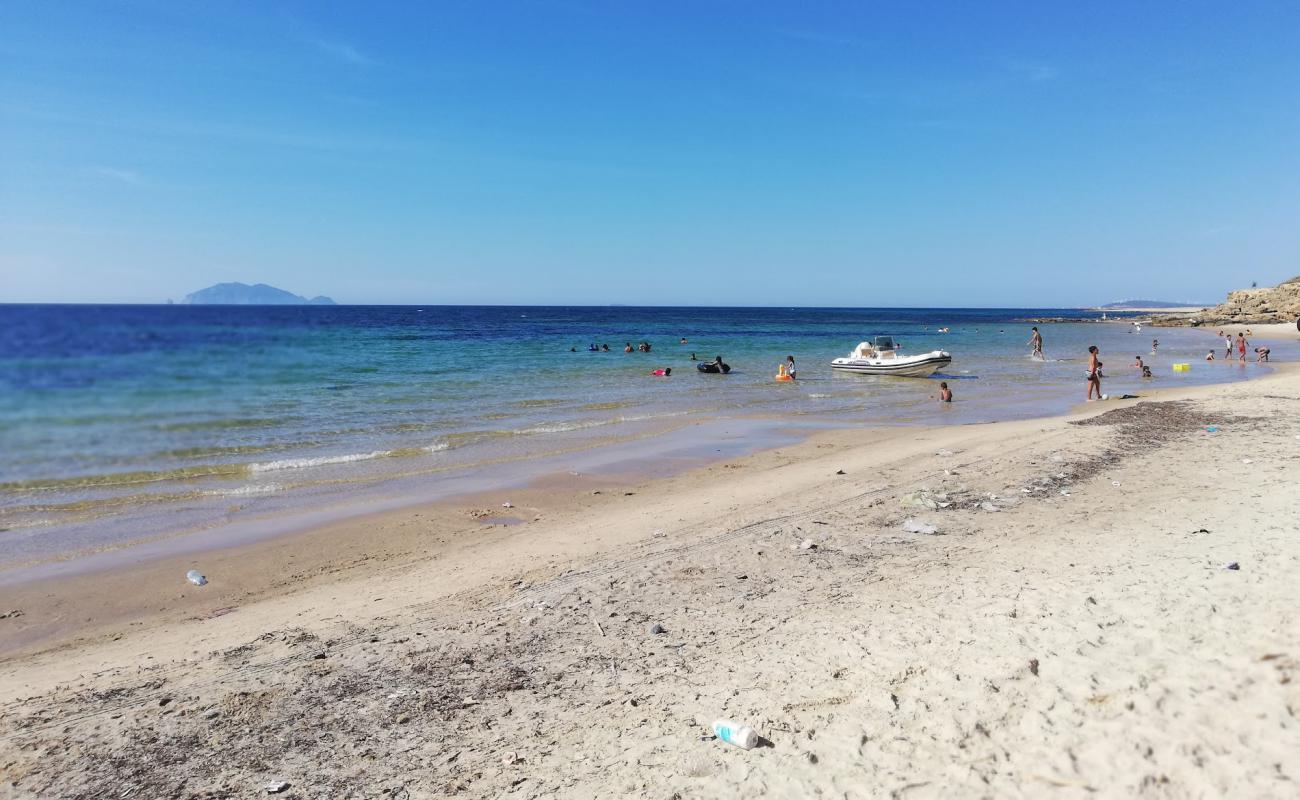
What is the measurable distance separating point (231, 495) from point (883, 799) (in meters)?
11.0

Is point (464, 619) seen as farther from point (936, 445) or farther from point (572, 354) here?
point (572, 354)

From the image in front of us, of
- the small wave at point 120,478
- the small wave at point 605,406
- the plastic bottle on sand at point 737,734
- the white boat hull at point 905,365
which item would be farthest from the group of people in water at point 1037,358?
the plastic bottle on sand at point 737,734

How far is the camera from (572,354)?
1666 inches

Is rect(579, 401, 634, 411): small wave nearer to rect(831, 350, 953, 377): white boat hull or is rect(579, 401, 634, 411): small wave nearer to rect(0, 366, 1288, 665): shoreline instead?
rect(0, 366, 1288, 665): shoreline

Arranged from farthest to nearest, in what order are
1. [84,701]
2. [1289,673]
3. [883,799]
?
1. [84,701]
2. [1289,673]
3. [883,799]

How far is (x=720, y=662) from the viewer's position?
5.26m

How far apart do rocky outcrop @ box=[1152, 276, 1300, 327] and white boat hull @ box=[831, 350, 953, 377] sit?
54.9 meters

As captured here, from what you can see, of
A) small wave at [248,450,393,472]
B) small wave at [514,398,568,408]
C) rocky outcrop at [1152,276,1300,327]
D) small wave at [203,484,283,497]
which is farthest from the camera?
rocky outcrop at [1152,276,1300,327]

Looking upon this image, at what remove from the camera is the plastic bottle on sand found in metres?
4.12

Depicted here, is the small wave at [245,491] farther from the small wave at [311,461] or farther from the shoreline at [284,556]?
the shoreline at [284,556]

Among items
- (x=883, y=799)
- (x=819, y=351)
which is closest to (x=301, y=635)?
(x=883, y=799)

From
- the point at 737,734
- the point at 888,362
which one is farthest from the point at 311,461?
the point at 888,362

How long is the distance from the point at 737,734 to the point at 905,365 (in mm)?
27797

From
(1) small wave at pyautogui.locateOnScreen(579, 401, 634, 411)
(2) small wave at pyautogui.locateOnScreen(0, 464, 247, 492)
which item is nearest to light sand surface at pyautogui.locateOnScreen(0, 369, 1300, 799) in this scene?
(2) small wave at pyautogui.locateOnScreen(0, 464, 247, 492)
